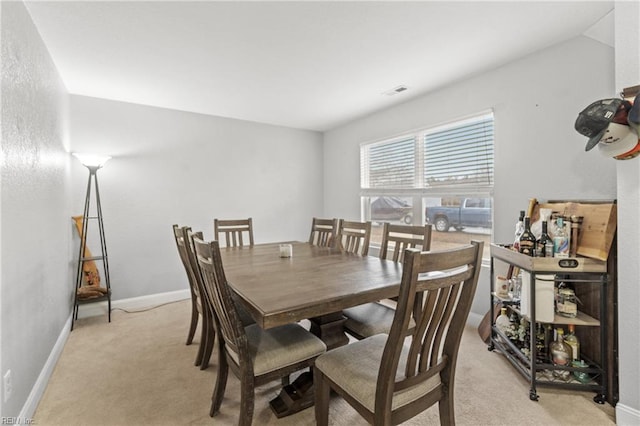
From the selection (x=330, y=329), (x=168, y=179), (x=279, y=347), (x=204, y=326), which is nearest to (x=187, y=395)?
(x=204, y=326)

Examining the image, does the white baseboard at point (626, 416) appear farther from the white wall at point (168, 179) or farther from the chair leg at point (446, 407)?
the white wall at point (168, 179)

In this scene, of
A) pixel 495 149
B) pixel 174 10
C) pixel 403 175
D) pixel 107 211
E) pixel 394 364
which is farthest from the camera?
pixel 403 175

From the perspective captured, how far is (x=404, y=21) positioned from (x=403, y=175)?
1993 millimetres

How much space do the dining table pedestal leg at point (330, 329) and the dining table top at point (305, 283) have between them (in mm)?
328

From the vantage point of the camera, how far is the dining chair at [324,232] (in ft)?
9.69

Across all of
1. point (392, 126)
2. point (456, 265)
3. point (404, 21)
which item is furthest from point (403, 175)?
point (456, 265)

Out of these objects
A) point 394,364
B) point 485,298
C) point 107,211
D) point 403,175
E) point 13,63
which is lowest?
point 485,298

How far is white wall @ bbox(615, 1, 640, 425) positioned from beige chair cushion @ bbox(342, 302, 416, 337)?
3.71ft

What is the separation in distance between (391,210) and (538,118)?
191 centimetres

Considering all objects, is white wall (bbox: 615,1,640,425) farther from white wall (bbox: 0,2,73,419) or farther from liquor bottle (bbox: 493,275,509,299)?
white wall (bbox: 0,2,73,419)

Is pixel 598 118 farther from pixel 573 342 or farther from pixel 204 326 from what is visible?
pixel 204 326

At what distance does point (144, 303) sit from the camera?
3.49 m

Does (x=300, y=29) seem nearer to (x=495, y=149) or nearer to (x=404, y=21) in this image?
(x=404, y=21)

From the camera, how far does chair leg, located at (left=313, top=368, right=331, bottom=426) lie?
1344mm
